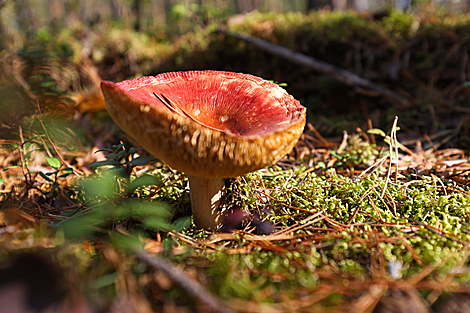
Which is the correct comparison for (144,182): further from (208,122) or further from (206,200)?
(208,122)

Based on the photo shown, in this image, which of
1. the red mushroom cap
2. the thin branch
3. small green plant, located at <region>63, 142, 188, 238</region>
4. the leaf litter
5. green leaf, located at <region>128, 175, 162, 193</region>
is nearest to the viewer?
the leaf litter

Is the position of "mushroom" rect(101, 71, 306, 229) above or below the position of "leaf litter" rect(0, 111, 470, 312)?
above

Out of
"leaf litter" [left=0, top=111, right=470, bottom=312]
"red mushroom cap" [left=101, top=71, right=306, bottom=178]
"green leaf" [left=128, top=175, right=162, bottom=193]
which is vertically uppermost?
"red mushroom cap" [left=101, top=71, right=306, bottom=178]

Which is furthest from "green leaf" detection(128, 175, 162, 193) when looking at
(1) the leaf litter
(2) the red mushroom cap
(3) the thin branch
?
(3) the thin branch

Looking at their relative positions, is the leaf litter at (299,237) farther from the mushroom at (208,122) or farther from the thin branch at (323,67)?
the thin branch at (323,67)

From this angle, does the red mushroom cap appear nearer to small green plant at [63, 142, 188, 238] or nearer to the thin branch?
small green plant at [63, 142, 188, 238]

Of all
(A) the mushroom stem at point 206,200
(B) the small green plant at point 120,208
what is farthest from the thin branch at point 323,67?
(B) the small green plant at point 120,208

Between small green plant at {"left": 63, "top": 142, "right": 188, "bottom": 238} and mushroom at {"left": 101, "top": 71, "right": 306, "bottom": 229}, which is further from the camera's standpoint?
small green plant at {"left": 63, "top": 142, "right": 188, "bottom": 238}

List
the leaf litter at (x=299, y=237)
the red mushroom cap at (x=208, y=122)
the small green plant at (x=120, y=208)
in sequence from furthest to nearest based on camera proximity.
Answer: the small green plant at (x=120, y=208) < the red mushroom cap at (x=208, y=122) < the leaf litter at (x=299, y=237)
